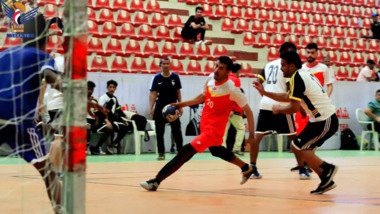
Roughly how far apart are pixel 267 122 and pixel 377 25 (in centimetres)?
1721

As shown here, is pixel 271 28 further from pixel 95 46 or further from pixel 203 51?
pixel 95 46

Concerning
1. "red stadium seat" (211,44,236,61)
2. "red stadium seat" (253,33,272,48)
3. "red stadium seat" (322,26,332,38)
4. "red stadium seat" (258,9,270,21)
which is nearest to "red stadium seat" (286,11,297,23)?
"red stadium seat" (258,9,270,21)

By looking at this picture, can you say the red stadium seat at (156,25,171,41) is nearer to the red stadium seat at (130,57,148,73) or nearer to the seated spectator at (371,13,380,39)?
the red stadium seat at (130,57,148,73)

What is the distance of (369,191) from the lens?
25.0ft

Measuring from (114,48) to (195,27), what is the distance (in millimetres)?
2877

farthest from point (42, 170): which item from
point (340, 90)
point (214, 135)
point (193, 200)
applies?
point (340, 90)

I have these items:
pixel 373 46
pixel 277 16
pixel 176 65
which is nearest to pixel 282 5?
pixel 277 16

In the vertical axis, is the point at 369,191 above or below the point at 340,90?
below

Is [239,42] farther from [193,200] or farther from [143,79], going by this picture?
[193,200]

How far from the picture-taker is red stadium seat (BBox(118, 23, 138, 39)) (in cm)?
1994

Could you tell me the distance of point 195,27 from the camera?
67.9 ft

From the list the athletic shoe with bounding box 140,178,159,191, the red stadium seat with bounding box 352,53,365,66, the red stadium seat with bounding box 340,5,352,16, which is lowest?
the athletic shoe with bounding box 140,178,159,191

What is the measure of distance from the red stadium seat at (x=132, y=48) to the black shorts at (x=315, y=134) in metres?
12.5

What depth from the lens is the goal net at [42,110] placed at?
12.3 feet
